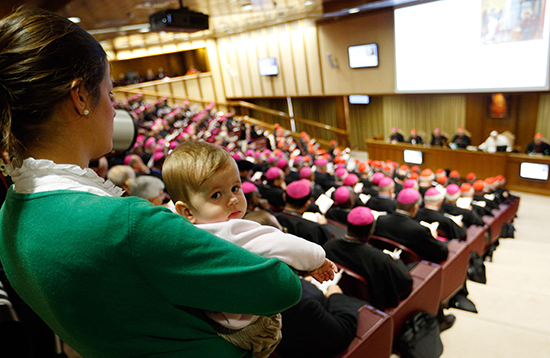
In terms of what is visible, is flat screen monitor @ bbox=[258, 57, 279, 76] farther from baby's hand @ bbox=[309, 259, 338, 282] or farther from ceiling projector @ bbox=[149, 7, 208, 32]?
baby's hand @ bbox=[309, 259, 338, 282]

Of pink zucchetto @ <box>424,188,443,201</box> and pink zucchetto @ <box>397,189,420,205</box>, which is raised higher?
pink zucchetto @ <box>397,189,420,205</box>

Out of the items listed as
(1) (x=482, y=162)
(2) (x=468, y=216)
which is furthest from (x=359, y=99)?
(2) (x=468, y=216)

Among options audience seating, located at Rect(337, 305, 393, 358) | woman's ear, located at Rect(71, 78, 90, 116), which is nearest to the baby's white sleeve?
woman's ear, located at Rect(71, 78, 90, 116)

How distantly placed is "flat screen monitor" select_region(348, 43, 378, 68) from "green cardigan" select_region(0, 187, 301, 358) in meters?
10.3

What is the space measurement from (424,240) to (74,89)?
325cm

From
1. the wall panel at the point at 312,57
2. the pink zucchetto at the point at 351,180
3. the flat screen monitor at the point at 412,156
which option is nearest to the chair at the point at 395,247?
the pink zucchetto at the point at 351,180

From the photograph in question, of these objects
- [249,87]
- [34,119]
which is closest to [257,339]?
[34,119]

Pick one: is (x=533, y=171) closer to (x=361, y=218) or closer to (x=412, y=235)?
(x=412, y=235)

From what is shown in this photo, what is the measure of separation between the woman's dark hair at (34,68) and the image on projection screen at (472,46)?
8.46 metres

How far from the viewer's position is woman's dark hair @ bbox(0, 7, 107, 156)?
591mm

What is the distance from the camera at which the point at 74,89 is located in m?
0.64

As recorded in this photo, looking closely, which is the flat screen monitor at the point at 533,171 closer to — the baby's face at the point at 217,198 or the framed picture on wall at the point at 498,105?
the framed picture on wall at the point at 498,105

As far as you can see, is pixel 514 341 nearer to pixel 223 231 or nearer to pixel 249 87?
pixel 223 231

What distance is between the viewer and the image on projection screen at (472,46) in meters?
6.91
